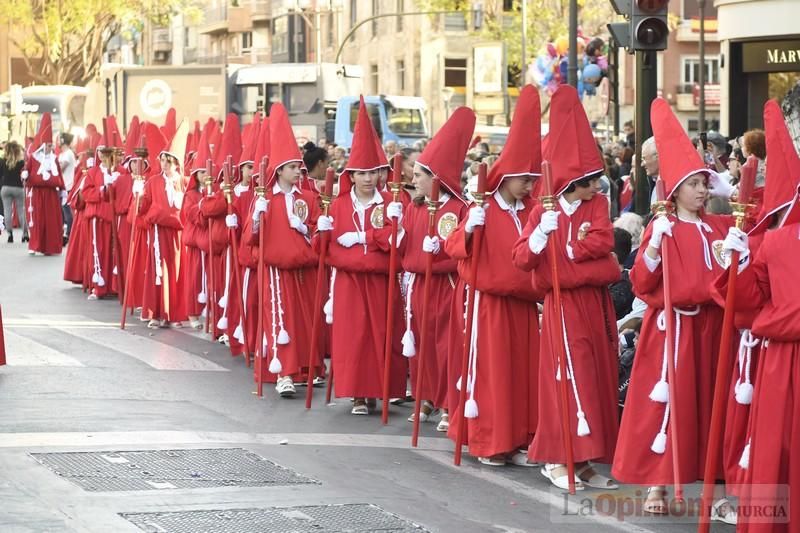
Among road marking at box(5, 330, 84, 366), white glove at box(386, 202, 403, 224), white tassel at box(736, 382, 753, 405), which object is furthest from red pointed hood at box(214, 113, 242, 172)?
white tassel at box(736, 382, 753, 405)

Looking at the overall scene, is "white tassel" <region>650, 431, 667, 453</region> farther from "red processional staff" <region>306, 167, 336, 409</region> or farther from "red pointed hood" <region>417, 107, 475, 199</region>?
"red processional staff" <region>306, 167, 336, 409</region>

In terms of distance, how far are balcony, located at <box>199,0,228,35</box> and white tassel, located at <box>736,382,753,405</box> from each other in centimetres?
7610

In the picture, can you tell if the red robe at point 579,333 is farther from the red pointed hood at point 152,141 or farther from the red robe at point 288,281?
the red pointed hood at point 152,141

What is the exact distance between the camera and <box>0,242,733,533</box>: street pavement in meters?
8.09

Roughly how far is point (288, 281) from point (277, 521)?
4.89 meters

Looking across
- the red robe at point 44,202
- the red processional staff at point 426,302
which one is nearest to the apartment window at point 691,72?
the red robe at point 44,202

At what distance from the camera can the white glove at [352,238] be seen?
1153 cm

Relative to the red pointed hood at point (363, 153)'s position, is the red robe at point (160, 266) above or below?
below

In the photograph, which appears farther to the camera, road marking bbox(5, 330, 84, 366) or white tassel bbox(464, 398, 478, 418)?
road marking bbox(5, 330, 84, 366)

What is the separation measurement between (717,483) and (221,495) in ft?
8.34

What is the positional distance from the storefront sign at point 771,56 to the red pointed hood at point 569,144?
15547mm

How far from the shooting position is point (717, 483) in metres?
8.31

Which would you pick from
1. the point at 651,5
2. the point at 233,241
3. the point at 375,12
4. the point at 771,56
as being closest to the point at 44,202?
the point at 771,56

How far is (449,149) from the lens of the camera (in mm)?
10703
